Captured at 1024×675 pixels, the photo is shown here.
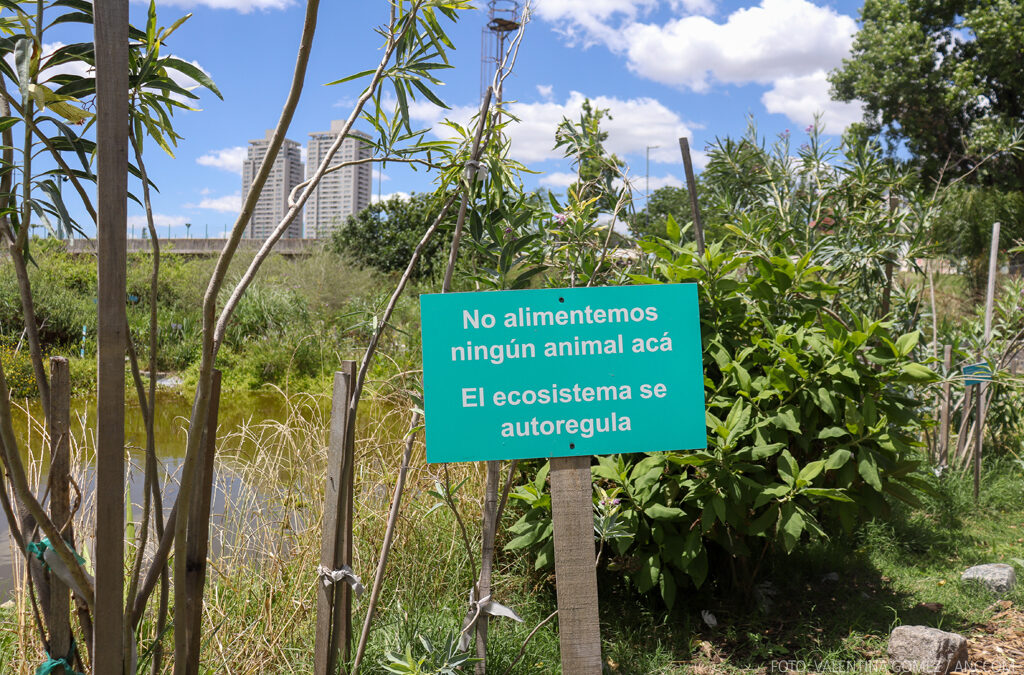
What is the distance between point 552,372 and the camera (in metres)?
1.70

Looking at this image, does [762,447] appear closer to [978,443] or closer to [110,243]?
[110,243]

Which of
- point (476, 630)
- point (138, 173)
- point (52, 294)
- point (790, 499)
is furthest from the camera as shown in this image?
point (52, 294)

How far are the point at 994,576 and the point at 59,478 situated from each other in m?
3.74

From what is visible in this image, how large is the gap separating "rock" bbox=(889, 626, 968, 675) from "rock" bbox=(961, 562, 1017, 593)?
0.87m

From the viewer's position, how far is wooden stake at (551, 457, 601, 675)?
5.71ft

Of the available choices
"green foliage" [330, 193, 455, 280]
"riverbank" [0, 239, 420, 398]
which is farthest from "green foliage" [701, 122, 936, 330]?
"green foliage" [330, 193, 455, 280]

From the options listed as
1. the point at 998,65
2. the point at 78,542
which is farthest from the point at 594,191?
the point at 998,65

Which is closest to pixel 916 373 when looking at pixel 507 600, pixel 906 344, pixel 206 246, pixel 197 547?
pixel 906 344

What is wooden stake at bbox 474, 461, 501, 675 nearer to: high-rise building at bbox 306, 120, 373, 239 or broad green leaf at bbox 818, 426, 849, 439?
broad green leaf at bbox 818, 426, 849, 439

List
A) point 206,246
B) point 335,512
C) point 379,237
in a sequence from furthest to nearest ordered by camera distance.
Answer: point 206,246
point 379,237
point 335,512

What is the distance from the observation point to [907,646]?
2.62m

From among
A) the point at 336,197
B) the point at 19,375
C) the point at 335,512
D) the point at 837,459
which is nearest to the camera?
the point at 335,512

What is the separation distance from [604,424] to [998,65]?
62.2ft

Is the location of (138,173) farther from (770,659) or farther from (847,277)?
(847,277)
